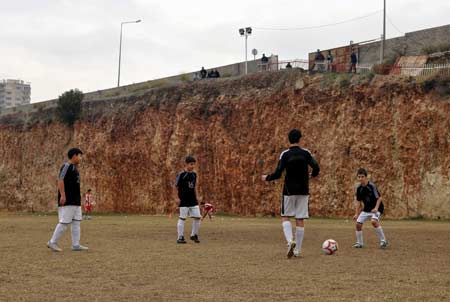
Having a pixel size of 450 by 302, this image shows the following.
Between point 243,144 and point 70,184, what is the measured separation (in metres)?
29.8

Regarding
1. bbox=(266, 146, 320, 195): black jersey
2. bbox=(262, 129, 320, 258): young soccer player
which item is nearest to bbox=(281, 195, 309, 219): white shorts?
bbox=(262, 129, 320, 258): young soccer player

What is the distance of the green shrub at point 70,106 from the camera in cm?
5391

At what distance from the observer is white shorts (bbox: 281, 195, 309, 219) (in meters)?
12.1

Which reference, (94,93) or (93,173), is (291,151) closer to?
(93,173)

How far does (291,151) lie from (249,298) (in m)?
5.03

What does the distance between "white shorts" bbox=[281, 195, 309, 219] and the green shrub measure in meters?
43.6

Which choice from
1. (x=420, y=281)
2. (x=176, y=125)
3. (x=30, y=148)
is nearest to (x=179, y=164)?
(x=176, y=125)

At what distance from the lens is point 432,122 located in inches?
1336

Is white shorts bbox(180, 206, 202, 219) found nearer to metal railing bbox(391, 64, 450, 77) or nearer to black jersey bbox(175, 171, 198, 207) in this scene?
black jersey bbox(175, 171, 198, 207)

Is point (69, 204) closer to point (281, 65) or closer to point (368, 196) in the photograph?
point (368, 196)

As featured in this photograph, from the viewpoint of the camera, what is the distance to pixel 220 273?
962cm

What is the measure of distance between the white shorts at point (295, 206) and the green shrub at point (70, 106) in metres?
43.6

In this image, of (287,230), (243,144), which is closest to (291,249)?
(287,230)

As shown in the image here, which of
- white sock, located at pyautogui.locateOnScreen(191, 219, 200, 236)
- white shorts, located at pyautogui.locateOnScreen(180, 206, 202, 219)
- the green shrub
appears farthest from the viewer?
the green shrub
